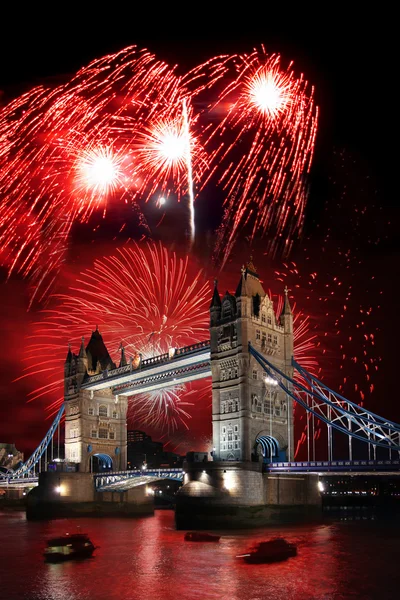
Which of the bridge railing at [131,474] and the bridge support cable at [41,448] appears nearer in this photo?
the bridge railing at [131,474]

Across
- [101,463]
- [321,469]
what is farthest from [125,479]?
[321,469]

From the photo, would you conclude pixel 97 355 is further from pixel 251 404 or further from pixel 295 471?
pixel 295 471

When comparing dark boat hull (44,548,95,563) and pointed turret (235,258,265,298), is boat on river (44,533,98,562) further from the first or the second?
pointed turret (235,258,265,298)

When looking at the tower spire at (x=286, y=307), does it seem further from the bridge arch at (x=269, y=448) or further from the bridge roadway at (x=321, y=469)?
the bridge roadway at (x=321, y=469)

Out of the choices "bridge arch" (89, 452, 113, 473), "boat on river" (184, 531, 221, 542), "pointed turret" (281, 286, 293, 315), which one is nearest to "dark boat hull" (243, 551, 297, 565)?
"boat on river" (184, 531, 221, 542)

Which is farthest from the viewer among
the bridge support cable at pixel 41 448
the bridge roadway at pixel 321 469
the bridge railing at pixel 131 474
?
the bridge support cable at pixel 41 448

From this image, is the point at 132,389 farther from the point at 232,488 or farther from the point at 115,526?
the point at 232,488

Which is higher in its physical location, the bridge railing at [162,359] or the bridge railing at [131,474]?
the bridge railing at [162,359]

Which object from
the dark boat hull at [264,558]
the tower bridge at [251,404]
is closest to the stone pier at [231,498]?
the tower bridge at [251,404]
